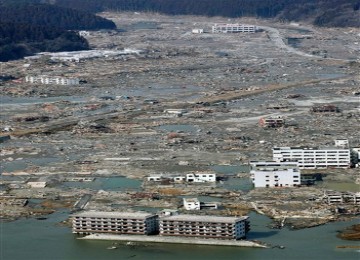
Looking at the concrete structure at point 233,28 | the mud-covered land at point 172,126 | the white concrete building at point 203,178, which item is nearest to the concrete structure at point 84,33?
the concrete structure at point 233,28

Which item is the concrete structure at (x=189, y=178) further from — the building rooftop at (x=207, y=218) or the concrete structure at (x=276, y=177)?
the building rooftop at (x=207, y=218)

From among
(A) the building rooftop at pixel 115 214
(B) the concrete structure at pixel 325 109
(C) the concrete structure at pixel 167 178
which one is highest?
(A) the building rooftop at pixel 115 214

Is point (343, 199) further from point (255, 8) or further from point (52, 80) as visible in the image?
point (255, 8)

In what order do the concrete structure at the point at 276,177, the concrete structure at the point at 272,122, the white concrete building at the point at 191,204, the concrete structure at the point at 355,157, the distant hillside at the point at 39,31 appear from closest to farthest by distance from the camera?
the white concrete building at the point at 191,204 < the concrete structure at the point at 276,177 < the concrete structure at the point at 355,157 < the concrete structure at the point at 272,122 < the distant hillside at the point at 39,31

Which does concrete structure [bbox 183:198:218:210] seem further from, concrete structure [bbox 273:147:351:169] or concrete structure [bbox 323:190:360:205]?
concrete structure [bbox 273:147:351:169]

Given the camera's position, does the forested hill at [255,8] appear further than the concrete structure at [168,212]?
Yes

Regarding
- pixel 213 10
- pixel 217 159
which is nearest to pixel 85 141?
pixel 217 159

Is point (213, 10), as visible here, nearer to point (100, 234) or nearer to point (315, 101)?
point (315, 101)
